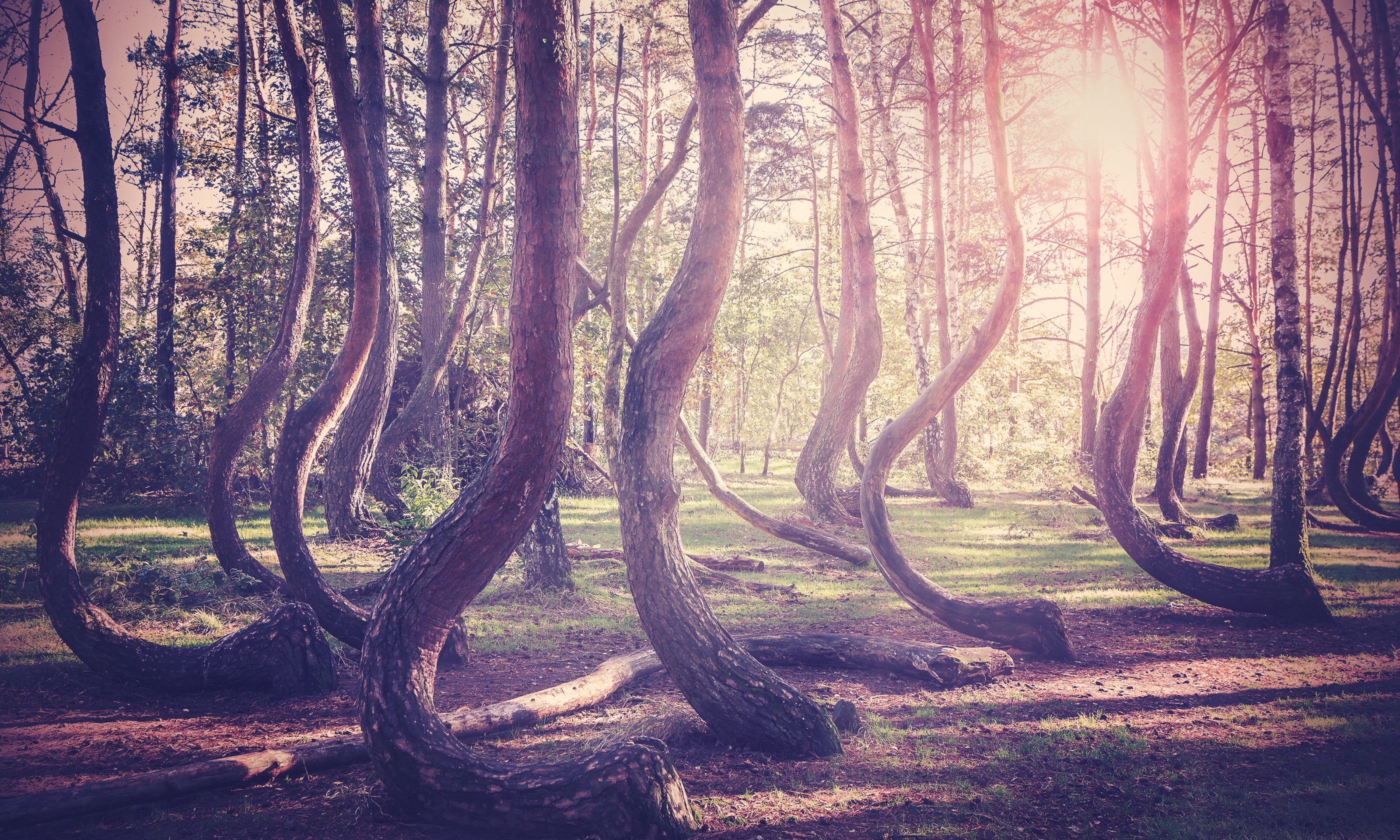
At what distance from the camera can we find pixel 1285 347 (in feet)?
27.5

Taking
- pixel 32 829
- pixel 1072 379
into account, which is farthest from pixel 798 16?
pixel 1072 379

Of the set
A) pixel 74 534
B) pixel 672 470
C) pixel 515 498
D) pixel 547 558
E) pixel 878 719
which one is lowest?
pixel 878 719

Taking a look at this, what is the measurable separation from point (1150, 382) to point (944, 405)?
3.02 metres

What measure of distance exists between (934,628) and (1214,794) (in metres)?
3.71

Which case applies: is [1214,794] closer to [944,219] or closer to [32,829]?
[32,829]

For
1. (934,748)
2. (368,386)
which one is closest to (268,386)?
(368,386)

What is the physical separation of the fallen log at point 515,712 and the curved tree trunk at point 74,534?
4.70 feet

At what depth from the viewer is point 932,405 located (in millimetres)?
7957

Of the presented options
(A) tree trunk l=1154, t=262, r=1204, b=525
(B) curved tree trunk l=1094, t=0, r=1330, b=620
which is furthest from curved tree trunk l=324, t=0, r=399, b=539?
(A) tree trunk l=1154, t=262, r=1204, b=525

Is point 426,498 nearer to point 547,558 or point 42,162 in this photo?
point 547,558

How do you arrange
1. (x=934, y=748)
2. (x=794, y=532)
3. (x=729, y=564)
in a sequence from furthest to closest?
1. (x=794, y=532)
2. (x=729, y=564)
3. (x=934, y=748)

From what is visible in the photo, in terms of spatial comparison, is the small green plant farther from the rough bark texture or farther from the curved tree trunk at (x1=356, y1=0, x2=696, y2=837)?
the rough bark texture

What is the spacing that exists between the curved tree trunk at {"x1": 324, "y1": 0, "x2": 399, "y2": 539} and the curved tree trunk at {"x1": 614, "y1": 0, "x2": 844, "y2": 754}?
713 centimetres

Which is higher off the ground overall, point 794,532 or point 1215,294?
point 1215,294
